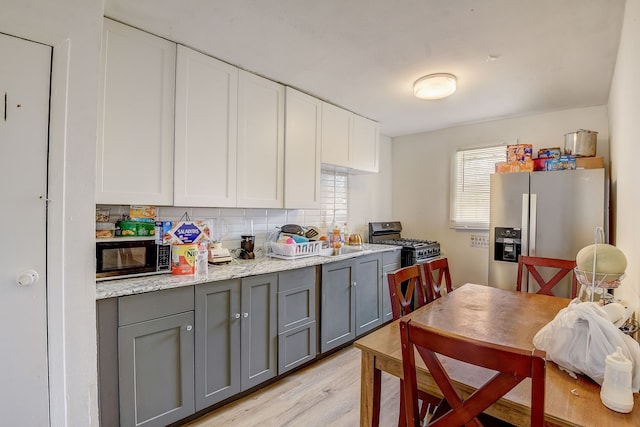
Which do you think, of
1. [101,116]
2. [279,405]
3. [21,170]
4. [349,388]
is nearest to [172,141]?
[101,116]

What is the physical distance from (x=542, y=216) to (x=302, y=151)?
221cm

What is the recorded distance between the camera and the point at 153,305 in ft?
5.38

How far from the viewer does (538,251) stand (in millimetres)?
2791

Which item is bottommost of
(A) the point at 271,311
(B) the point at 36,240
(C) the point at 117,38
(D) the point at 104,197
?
(A) the point at 271,311

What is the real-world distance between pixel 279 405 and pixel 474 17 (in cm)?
258

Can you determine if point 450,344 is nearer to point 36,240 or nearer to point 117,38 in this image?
point 36,240

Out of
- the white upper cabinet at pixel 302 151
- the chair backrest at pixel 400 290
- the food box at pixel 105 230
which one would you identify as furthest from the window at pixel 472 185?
the food box at pixel 105 230

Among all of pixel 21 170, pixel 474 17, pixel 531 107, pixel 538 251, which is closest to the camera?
pixel 21 170

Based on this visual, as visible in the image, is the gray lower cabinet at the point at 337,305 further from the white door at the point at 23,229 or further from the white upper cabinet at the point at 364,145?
the white door at the point at 23,229

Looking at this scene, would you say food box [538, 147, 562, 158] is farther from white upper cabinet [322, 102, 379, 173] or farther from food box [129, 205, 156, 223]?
food box [129, 205, 156, 223]

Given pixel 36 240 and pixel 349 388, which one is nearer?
pixel 36 240

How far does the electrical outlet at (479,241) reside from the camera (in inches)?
142

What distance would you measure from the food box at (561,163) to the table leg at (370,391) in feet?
8.78

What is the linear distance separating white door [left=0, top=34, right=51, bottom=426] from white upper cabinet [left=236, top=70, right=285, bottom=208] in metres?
1.19
